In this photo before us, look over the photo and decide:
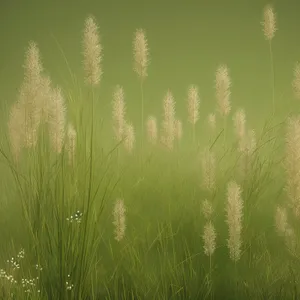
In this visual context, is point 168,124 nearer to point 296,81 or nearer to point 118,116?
point 118,116

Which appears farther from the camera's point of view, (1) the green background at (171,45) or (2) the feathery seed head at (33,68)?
(1) the green background at (171,45)

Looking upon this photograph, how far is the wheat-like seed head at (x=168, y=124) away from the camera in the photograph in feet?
6.27

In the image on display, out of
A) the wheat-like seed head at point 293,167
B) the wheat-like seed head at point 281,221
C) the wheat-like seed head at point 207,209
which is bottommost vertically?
the wheat-like seed head at point 281,221

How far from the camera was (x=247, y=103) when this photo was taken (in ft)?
6.45

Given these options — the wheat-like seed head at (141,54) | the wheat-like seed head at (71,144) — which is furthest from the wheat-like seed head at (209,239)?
the wheat-like seed head at (141,54)

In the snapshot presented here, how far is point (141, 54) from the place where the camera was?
6.36ft

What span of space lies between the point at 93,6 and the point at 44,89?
54cm

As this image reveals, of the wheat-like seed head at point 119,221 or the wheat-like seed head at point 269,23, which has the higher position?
the wheat-like seed head at point 269,23

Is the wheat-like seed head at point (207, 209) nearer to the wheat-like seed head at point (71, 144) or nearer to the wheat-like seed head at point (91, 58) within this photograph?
the wheat-like seed head at point (71, 144)

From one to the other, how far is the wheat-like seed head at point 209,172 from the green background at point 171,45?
0.82 feet

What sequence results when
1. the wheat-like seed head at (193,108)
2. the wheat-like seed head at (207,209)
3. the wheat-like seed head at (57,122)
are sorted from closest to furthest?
the wheat-like seed head at (57,122) → the wheat-like seed head at (207,209) → the wheat-like seed head at (193,108)

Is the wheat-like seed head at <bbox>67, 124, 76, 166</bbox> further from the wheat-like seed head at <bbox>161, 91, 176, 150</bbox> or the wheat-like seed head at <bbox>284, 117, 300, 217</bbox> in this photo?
the wheat-like seed head at <bbox>284, 117, 300, 217</bbox>

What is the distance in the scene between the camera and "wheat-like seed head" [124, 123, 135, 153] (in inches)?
75.1

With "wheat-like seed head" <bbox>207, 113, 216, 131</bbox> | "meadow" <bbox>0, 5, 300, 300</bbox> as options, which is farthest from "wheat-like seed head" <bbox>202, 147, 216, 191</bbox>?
"wheat-like seed head" <bbox>207, 113, 216, 131</bbox>
